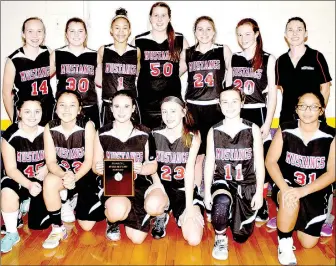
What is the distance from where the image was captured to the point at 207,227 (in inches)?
120

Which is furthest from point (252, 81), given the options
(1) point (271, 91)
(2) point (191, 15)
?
(2) point (191, 15)

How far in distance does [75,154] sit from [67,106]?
0.39 metres

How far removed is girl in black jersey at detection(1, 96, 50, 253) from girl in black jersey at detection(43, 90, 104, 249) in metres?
0.12

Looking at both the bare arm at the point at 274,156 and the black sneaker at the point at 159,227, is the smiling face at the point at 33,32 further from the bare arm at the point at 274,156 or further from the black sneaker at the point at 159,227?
the bare arm at the point at 274,156

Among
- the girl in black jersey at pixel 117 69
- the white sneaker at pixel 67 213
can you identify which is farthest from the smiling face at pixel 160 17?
the white sneaker at pixel 67 213

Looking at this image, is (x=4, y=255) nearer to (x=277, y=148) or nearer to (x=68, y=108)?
(x=68, y=108)

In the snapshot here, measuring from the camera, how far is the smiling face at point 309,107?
2.63m

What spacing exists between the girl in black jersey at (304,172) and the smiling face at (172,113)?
0.74 meters

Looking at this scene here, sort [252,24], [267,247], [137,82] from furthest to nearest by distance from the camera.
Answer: [137,82] → [252,24] → [267,247]

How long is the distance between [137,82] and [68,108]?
0.82 metres

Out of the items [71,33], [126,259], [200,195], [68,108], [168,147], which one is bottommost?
[126,259]

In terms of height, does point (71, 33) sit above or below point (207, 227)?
above

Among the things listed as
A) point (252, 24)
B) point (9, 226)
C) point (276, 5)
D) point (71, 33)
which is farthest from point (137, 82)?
point (276, 5)

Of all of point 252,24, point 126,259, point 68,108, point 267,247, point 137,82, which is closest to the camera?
point 126,259
